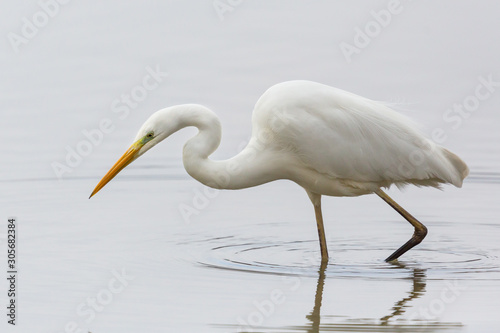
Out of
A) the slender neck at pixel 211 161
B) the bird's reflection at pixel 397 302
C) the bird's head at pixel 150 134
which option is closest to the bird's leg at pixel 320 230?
the bird's reflection at pixel 397 302

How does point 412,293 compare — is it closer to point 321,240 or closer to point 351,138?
point 321,240

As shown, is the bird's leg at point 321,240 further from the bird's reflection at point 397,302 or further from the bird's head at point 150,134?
the bird's head at point 150,134

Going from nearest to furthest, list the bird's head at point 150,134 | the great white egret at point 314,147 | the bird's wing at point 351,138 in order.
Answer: the bird's head at point 150,134, the great white egret at point 314,147, the bird's wing at point 351,138

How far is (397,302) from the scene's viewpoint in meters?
7.48

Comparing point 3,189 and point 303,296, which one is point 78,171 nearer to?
point 3,189

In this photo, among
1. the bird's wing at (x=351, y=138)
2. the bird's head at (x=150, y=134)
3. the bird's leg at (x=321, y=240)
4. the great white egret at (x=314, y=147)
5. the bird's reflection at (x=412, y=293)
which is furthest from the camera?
the bird's leg at (x=321, y=240)

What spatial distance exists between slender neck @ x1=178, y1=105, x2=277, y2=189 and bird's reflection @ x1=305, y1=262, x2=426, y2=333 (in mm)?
958

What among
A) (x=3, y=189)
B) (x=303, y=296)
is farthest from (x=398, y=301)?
(x=3, y=189)

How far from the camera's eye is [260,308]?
7.29 metres

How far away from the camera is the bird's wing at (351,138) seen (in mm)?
8156

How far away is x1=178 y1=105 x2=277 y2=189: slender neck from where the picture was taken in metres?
8.01

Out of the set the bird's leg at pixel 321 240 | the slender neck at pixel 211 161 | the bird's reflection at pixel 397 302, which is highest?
the slender neck at pixel 211 161

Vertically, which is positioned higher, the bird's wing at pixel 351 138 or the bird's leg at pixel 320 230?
the bird's wing at pixel 351 138

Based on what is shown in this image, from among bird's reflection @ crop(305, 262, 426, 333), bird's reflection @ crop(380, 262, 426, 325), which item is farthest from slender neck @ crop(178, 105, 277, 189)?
bird's reflection @ crop(380, 262, 426, 325)
